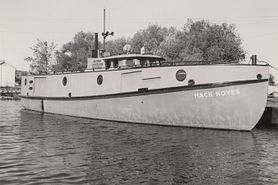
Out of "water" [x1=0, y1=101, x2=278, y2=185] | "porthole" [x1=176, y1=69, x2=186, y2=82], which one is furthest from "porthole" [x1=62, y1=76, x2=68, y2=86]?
"porthole" [x1=176, y1=69, x2=186, y2=82]

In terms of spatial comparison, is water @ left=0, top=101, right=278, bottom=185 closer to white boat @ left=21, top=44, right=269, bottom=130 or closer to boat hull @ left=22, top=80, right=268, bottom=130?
boat hull @ left=22, top=80, right=268, bottom=130

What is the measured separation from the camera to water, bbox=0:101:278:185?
7.62 metres

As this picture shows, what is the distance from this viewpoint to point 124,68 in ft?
59.2

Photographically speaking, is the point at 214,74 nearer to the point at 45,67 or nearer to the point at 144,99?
the point at 144,99

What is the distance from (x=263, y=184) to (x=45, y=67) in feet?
224

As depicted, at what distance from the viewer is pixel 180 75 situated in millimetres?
Answer: 16203

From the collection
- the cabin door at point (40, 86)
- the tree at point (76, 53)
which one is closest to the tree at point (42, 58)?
the tree at point (76, 53)

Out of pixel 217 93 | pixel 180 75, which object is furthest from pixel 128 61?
pixel 217 93

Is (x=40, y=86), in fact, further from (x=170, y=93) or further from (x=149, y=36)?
(x=149, y=36)

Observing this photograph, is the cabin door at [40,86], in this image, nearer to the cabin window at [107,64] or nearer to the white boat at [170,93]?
the white boat at [170,93]

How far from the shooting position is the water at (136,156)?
7.62 meters

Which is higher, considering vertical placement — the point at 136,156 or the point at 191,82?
the point at 191,82

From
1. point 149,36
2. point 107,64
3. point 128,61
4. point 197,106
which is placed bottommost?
point 197,106

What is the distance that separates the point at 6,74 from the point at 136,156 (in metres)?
66.9
